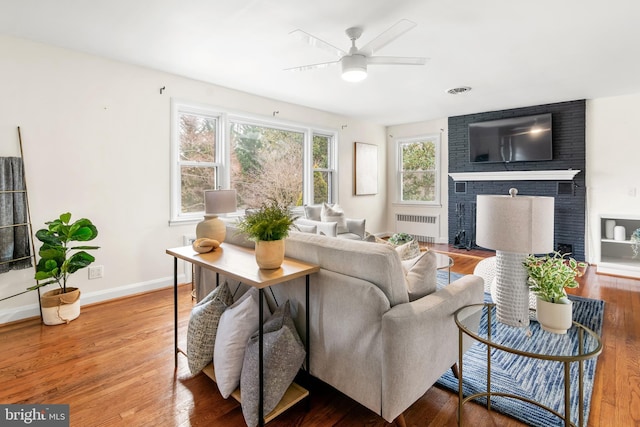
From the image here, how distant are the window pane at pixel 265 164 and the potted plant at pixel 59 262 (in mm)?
1982

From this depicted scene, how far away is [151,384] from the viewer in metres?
1.99

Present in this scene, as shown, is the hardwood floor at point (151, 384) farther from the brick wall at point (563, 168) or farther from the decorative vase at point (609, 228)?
the brick wall at point (563, 168)

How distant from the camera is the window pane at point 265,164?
4621 mm

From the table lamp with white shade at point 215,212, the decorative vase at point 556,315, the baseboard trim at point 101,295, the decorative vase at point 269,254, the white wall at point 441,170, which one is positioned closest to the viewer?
the decorative vase at point 556,315

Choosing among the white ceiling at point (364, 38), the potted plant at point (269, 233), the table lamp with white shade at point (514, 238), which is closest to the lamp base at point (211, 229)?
the potted plant at point (269, 233)

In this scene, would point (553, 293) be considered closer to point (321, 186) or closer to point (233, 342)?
point (233, 342)

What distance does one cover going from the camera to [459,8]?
7.93 ft

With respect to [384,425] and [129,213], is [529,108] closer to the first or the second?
[384,425]

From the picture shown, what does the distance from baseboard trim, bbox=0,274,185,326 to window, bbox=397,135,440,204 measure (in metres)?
4.86

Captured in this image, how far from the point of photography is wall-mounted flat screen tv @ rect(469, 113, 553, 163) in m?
5.21

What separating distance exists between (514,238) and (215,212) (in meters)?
1.97

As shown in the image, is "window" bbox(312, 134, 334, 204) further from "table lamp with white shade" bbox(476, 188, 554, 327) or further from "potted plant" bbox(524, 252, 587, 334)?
"potted plant" bbox(524, 252, 587, 334)

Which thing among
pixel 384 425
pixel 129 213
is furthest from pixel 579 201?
pixel 129 213

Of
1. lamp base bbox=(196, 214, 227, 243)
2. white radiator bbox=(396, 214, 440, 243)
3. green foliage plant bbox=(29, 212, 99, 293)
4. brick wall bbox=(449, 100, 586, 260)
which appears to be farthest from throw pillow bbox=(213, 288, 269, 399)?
white radiator bbox=(396, 214, 440, 243)
